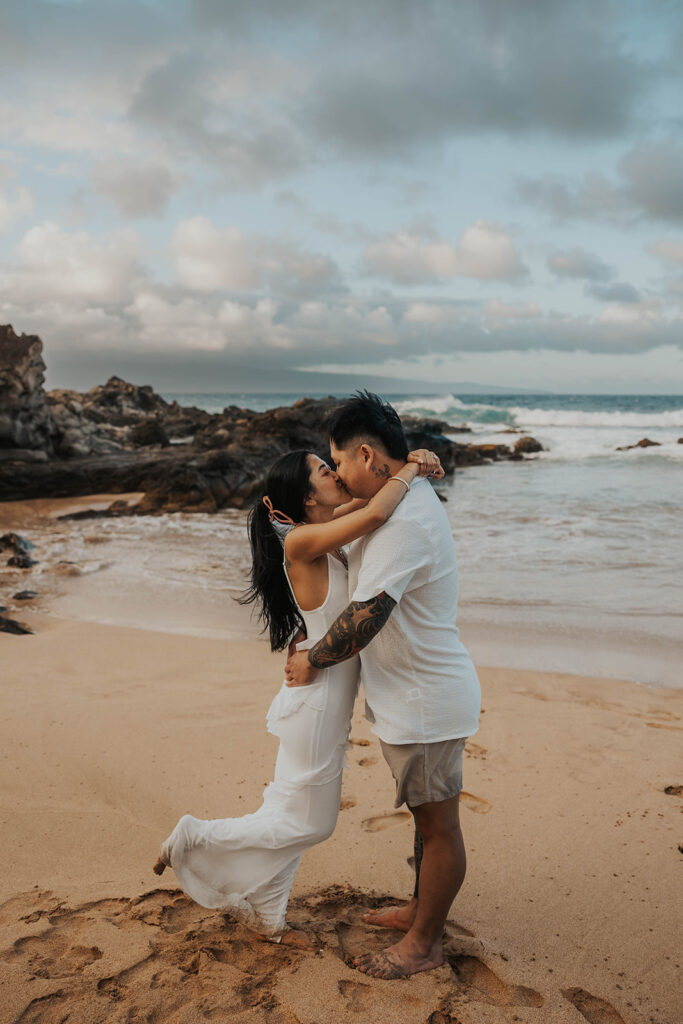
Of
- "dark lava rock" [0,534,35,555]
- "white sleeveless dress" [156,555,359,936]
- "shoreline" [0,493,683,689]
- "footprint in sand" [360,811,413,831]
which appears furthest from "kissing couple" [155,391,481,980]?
"dark lava rock" [0,534,35,555]

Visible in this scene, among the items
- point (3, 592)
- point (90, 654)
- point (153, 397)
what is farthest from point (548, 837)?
point (153, 397)

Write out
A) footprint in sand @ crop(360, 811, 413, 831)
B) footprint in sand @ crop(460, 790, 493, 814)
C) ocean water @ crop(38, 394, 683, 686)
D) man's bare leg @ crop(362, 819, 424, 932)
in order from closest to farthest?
man's bare leg @ crop(362, 819, 424, 932) → footprint in sand @ crop(360, 811, 413, 831) → footprint in sand @ crop(460, 790, 493, 814) → ocean water @ crop(38, 394, 683, 686)

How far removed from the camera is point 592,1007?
97.3 inches

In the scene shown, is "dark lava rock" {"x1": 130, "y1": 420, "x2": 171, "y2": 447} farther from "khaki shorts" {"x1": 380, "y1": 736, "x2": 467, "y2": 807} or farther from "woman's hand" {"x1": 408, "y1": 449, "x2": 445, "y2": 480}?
"khaki shorts" {"x1": 380, "y1": 736, "x2": 467, "y2": 807}

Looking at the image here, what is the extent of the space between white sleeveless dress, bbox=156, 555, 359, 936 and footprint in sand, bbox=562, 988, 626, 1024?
1.02 meters

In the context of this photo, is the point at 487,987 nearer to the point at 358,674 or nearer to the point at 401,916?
the point at 401,916

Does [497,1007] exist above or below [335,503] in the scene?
below

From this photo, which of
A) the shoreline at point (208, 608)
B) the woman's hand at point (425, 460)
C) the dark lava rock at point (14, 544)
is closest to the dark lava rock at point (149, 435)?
the shoreline at point (208, 608)

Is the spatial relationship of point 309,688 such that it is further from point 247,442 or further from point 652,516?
point 247,442

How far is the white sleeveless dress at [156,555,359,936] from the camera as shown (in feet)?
8.74

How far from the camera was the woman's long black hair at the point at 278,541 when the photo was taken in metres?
2.74

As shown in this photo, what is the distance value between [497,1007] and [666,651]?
5.11 m

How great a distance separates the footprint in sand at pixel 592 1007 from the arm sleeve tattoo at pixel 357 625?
1456 mm

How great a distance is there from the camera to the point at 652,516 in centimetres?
1534
